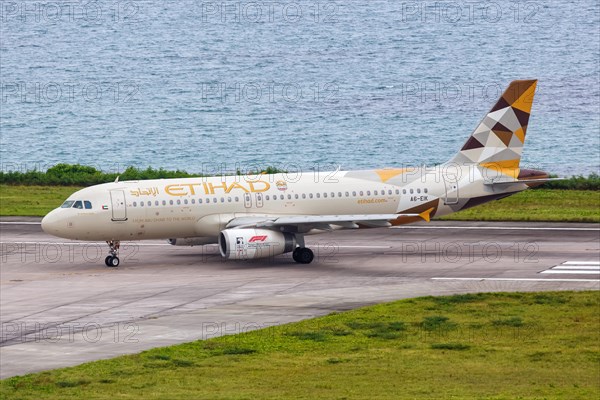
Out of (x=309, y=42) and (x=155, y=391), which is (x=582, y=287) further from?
(x=309, y=42)

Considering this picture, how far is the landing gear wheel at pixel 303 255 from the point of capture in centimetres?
5766

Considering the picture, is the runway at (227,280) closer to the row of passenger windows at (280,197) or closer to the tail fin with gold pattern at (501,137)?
the row of passenger windows at (280,197)

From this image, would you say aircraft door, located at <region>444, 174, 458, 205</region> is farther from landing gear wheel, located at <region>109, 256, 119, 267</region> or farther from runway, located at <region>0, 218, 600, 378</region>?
landing gear wheel, located at <region>109, 256, 119, 267</region>

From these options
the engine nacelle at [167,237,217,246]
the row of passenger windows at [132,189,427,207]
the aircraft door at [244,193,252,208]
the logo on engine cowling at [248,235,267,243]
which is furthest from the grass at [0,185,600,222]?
the logo on engine cowling at [248,235,267,243]

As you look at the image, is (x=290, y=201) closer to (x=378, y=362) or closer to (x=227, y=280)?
(x=227, y=280)

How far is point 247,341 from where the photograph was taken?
4100 cm

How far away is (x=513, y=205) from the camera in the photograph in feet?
254

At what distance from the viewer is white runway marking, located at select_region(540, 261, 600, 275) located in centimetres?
5403

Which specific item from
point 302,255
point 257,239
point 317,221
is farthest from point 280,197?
point 257,239

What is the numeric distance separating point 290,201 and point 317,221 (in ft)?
11.0

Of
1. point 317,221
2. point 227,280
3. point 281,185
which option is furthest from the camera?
point 281,185

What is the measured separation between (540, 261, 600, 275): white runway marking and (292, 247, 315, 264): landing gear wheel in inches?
422

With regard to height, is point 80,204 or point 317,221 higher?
point 80,204

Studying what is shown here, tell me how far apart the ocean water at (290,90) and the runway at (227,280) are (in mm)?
64015
